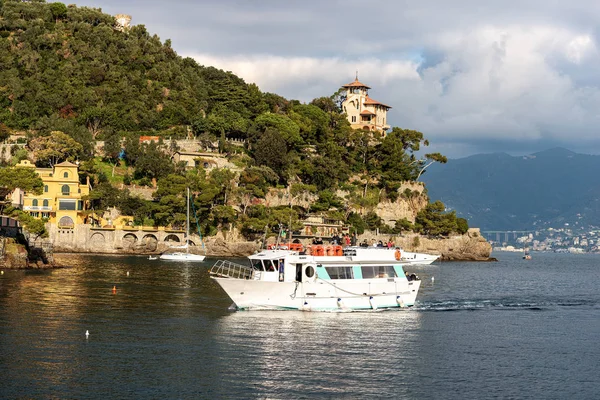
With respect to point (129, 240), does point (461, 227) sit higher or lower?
higher

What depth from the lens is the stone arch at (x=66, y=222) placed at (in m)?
120

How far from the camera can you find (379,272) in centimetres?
5628

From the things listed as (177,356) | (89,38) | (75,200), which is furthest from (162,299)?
(89,38)

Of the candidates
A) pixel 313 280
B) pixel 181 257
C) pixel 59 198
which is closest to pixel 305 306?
pixel 313 280

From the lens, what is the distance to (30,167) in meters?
118

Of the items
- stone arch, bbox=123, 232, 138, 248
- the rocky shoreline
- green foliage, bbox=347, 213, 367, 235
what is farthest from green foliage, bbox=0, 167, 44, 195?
green foliage, bbox=347, 213, 367, 235

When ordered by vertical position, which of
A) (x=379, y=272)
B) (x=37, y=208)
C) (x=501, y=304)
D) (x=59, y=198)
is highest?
(x=59, y=198)

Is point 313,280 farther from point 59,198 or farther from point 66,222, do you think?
point 59,198

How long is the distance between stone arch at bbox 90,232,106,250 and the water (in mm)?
54688

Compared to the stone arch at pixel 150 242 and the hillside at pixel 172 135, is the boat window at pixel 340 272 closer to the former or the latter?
the hillside at pixel 172 135

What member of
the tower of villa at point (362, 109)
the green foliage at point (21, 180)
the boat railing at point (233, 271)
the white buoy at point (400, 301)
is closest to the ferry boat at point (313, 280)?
the boat railing at point (233, 271)

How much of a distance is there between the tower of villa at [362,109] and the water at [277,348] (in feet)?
372

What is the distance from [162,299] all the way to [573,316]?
31.2 m

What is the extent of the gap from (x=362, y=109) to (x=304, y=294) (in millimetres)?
129954
